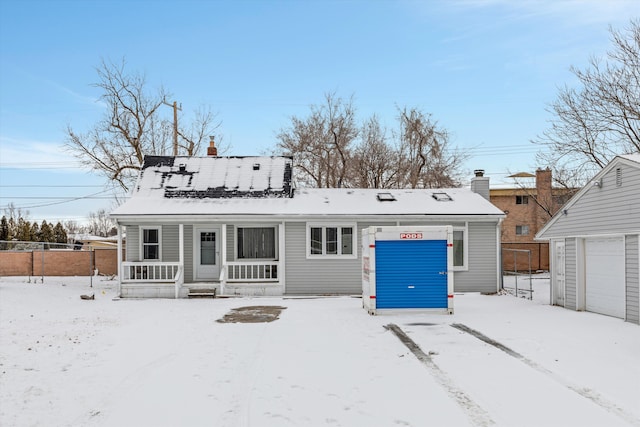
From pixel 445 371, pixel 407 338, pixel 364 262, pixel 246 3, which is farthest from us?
pixel 246 3

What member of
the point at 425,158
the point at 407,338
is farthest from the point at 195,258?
the point at 425,158

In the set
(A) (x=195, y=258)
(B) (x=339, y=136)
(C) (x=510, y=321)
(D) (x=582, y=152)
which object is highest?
(B) (x=339, y=136)

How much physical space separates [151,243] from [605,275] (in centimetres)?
1440

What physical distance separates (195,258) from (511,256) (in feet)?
58.7

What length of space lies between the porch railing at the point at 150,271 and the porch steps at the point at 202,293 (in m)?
0.69

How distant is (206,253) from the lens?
18.8 m

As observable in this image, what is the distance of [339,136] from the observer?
34406 mm

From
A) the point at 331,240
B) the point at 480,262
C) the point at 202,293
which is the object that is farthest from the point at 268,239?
the point at 480,262

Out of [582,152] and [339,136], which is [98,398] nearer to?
[582,152]

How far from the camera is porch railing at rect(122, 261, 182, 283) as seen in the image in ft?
57.4

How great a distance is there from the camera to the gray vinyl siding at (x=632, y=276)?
11.3m

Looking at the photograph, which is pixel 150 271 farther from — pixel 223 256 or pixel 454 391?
pixel 454 391

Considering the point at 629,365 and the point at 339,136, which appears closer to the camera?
the point at 629,365

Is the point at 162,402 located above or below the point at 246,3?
below
